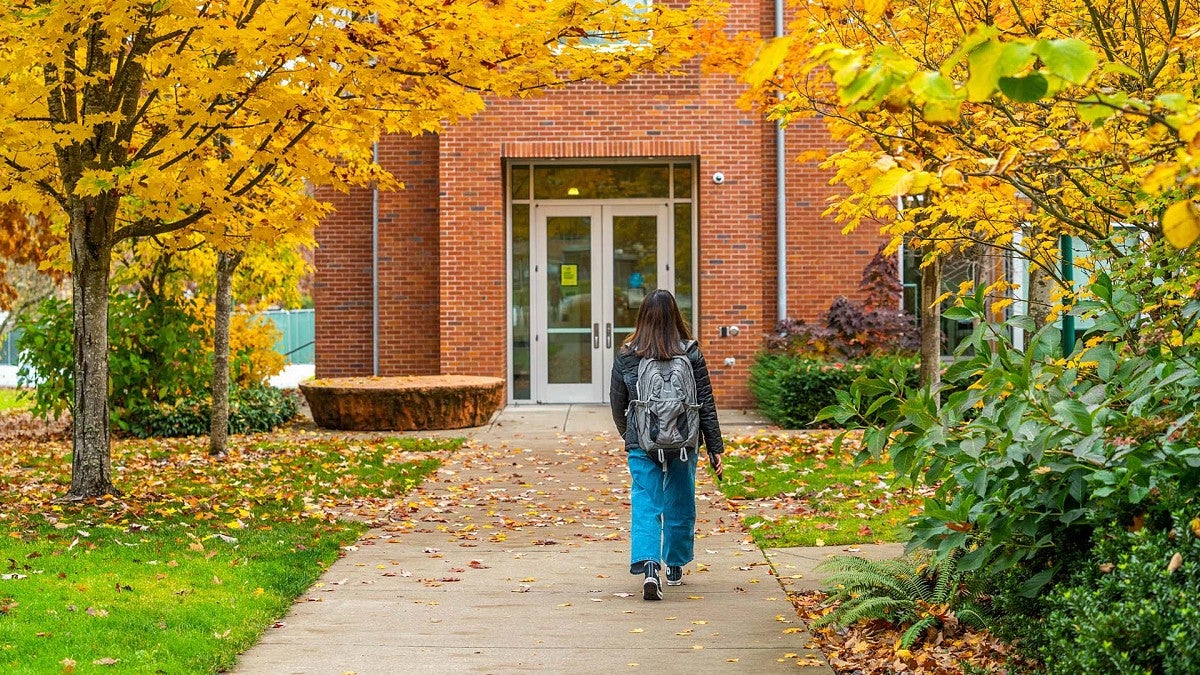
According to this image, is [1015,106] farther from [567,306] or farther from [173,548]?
[567,306]

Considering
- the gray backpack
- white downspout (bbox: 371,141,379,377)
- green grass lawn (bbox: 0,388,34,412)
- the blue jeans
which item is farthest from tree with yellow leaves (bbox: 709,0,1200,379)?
green grass lawn (bbox: 0,388,34,412)

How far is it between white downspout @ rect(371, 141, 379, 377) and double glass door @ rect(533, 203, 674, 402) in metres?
2.26

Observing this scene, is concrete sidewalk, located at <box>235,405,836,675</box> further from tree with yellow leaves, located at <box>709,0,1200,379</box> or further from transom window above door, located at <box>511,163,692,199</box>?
transom window above door, located at <box>511,163,692,199</box>

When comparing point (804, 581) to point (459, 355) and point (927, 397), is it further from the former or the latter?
point (459, 355)

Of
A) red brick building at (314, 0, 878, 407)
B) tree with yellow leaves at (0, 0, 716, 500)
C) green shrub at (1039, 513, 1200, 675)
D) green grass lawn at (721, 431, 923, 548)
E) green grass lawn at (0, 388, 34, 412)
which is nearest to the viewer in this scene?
green shrub at (1039, 513, 1200, 675)

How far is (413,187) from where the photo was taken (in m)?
18.0

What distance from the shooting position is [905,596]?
5781 millimetres

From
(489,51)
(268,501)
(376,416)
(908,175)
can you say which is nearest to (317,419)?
(376,416)

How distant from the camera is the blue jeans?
6.67m

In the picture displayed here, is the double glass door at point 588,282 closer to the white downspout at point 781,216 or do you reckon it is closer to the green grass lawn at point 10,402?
the white downspout at point 781,216

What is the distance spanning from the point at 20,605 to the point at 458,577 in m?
2.29

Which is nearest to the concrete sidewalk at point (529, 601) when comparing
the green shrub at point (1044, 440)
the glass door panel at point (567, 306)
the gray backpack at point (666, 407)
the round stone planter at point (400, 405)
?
the gray backpack at point (666, 407)

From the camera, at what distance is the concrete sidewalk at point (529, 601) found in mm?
5457

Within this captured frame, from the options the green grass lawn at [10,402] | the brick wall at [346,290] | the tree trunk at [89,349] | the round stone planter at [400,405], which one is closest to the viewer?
the tree trunk at [89,349]
